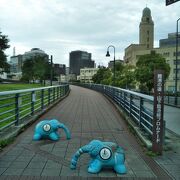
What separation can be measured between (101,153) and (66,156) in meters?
1.19

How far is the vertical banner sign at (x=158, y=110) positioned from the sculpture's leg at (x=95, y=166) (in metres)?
1.62

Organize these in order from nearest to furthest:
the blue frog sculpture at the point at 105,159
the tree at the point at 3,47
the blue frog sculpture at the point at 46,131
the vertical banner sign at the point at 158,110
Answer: the blue frog sculpture at the point at 105,159 < the vertical banner sign at the point at 158,110 < the blue frog sculpture at the point at 46,131 < the tree at the point at 3,47

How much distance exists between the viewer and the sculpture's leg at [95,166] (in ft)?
17.0

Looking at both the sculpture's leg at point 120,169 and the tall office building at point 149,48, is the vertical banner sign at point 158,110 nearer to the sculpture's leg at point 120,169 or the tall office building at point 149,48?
the sculpture's leg at point 120,169

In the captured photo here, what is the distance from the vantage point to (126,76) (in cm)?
5866

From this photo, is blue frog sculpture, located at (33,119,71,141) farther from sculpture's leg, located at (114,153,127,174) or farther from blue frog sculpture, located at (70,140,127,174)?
sculpture's leg, located at (114,153,127,174)

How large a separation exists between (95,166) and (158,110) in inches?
74.3

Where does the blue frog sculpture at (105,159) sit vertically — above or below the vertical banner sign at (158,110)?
below

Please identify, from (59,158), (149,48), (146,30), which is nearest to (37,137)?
(59,158)

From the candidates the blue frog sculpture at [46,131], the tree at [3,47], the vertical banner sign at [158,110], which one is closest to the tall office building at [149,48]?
the tree at [3,47]

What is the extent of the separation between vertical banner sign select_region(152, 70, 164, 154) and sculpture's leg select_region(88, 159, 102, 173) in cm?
162

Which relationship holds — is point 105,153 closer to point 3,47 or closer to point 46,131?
point 46,131

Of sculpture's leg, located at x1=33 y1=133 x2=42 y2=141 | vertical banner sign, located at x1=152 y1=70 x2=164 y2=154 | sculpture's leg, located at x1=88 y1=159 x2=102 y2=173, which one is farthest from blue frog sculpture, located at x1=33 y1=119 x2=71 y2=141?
sculpture's leg, located at x1=88 y1=159 x2=102 y2=173

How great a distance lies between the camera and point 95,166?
17.2 ft
